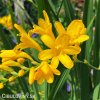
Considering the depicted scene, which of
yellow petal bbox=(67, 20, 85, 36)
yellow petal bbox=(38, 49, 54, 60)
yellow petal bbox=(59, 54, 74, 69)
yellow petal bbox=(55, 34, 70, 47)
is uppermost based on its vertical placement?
yellow petal bbox=(67, 20, 85, 36)

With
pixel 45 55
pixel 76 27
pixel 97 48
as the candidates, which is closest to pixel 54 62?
→ pixel 45 55

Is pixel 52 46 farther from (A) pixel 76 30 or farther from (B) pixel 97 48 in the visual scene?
(B) pixel 97 48

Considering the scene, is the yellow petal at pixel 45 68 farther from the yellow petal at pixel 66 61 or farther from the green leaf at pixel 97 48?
the green leaf at pixel 97 48

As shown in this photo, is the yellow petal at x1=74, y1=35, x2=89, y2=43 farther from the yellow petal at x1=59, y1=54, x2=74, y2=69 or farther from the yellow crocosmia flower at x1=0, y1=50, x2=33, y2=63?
the yellow crocosmia flower at x1=0, y1=50, x2=33, y2=63

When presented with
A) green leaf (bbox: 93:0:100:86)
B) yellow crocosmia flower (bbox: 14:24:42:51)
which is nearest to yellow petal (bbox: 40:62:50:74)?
yellow crocosmia flower (bbox: 14:24:42:51)

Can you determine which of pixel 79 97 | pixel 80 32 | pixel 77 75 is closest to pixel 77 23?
pixel 80 32

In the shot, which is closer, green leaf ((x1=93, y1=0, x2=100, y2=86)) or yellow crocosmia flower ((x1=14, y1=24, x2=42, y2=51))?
yellow crocosmia flower ((x1=14, y1=24, x2=42, y2=51))

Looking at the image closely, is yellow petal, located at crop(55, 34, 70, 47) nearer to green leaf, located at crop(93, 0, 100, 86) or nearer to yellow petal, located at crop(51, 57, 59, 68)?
yellow petal, located at crop(51, 57, 59, 68)

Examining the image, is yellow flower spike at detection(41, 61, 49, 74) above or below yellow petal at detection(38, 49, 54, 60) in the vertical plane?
below

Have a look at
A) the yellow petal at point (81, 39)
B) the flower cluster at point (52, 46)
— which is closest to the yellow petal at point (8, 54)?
the flower cluster at point (52, 46)
